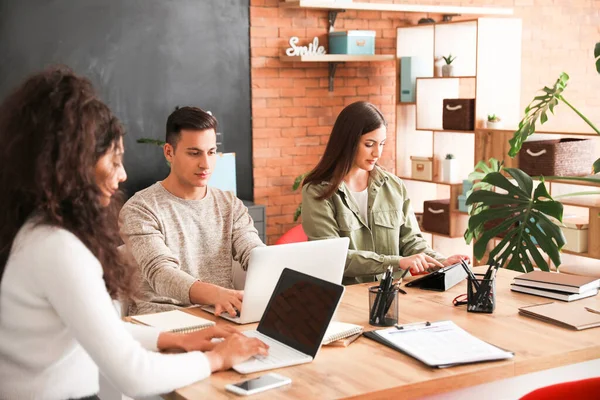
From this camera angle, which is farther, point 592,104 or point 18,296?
point 592,104

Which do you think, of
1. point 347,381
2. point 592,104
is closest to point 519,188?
point 347,381

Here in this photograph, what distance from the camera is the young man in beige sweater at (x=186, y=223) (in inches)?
112

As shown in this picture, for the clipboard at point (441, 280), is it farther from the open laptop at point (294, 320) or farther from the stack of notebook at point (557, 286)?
the open laptop at point (294, 320)

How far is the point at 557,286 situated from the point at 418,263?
0.51 m

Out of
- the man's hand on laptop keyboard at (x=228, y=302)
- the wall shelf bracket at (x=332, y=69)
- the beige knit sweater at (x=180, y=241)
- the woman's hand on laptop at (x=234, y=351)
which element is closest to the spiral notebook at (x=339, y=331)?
the woman's hand on laptop at (x=234, y=351)

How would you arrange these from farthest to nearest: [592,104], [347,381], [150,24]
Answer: [592,104]
[150,24]
[347,381]

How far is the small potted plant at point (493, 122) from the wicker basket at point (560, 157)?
55 centimetres

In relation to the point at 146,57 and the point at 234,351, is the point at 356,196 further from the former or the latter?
the point at 146,57

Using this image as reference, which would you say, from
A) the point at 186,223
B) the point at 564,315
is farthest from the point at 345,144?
the point at 564,315

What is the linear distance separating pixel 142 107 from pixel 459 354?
380 centimetres

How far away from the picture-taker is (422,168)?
6.11 metres

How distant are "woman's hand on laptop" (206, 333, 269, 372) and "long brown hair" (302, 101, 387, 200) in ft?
4.29

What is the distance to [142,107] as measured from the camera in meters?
5.44

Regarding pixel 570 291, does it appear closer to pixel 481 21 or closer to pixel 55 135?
pixel 55 135
